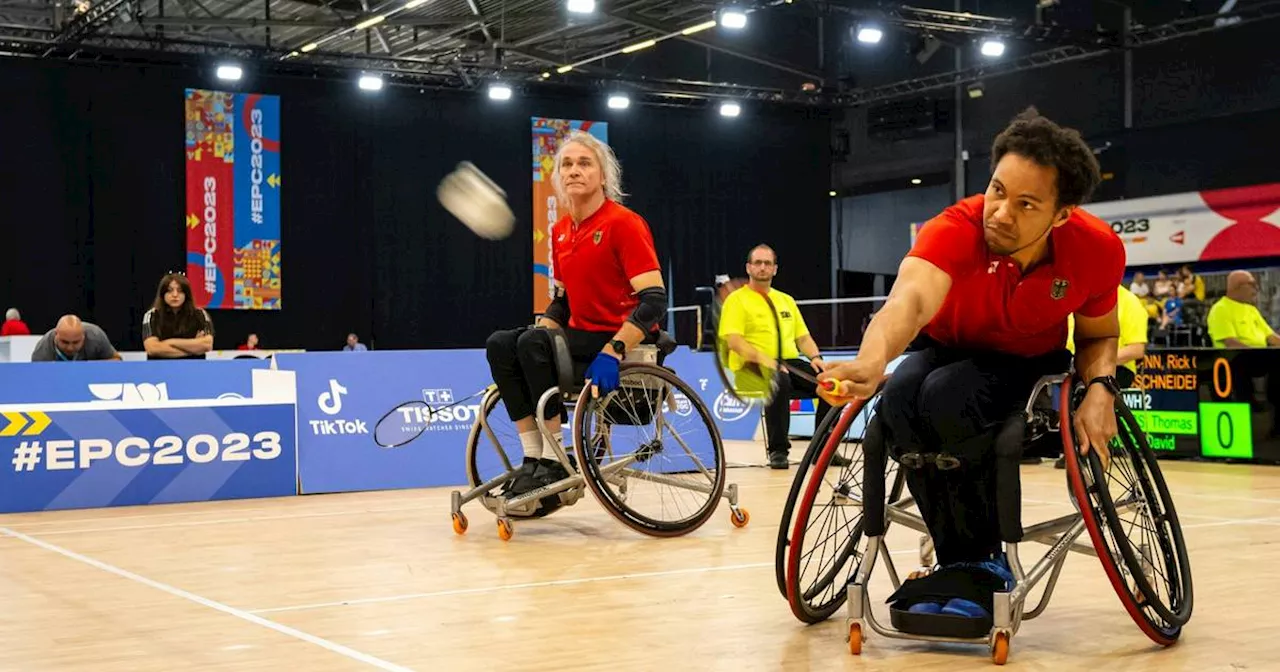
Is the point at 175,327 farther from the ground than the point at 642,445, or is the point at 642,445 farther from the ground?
the point at 175,327

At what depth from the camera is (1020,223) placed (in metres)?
2.93

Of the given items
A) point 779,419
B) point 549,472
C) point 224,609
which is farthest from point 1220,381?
point 224,609

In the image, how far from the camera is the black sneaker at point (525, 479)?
17.2ft

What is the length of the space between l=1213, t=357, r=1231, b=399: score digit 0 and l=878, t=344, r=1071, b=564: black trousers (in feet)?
20.9

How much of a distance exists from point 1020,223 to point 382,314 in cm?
1771

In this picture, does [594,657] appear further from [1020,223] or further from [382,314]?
[382,314]

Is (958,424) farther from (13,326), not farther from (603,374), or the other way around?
(13,326)

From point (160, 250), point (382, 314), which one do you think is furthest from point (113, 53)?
point (382, 314)

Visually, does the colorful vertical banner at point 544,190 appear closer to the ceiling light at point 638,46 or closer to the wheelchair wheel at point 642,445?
the ceiling light at point 638,46

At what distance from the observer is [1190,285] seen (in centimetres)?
1683

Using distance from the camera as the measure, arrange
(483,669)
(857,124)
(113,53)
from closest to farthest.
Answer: (483,669), (113,53), (857,124)

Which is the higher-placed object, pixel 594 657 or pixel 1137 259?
pixel 1137 259

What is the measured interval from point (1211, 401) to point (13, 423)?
715cm

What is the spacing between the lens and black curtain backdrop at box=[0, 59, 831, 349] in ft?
58.6
